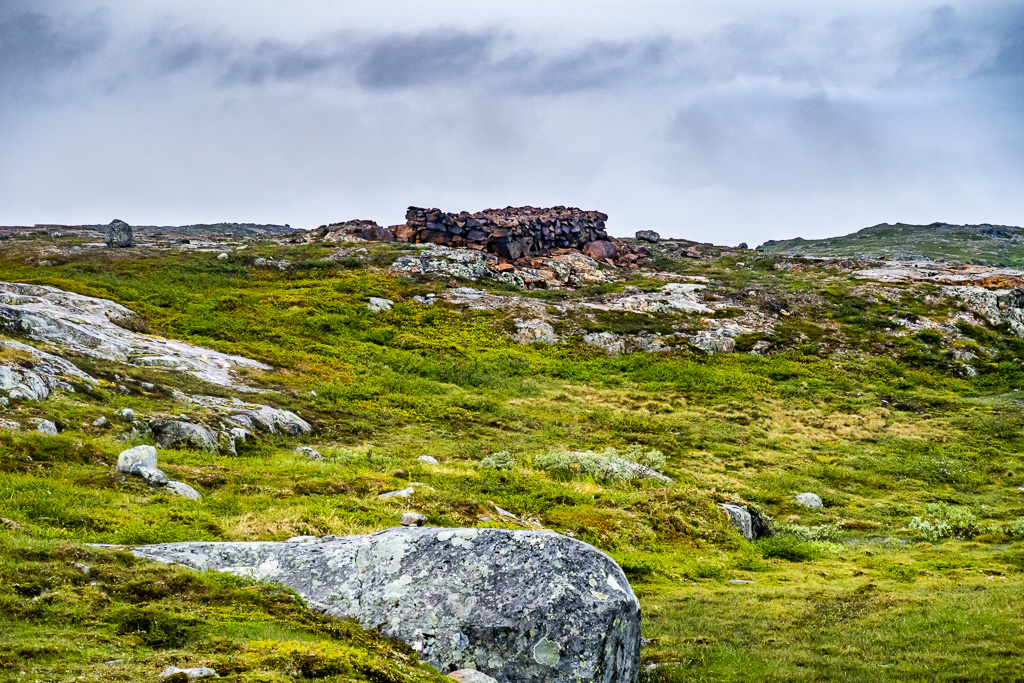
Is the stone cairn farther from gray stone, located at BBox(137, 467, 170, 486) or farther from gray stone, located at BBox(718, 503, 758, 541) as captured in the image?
gray stone, located at BBox(137, 467, 170, 486)

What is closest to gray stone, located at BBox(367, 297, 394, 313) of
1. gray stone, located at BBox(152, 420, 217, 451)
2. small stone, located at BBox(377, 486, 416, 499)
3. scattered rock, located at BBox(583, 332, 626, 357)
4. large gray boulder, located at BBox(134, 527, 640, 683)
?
scattered rock, located at BBox(583, 332, 626, 357)

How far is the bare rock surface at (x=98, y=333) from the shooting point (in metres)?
33.2

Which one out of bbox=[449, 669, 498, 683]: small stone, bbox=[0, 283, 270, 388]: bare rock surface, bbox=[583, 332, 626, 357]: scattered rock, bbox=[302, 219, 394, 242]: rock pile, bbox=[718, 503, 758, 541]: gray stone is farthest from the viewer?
bbox=[302, 219, 394, 242]: rock pile

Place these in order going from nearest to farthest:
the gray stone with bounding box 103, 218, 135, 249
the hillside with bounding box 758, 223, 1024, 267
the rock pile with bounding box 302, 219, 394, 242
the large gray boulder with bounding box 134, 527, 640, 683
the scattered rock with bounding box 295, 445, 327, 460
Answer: the large gray boulder with bounding box 134, 527, 640, 683 → the scattered rock with bounding box 295, 445, 327, 460 → the gray stone with bounding box 103, 218, 135, 249 → the rock pile with bounding box 302, 219, 394, 242 → the hillside with bounding box 758, 223, 1024, 267

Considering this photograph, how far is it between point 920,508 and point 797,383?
26.7 meters

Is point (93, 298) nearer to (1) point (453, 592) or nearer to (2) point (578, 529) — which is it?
(2) point (578, 529)

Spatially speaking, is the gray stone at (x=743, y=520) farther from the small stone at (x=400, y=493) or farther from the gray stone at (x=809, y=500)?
the small stone at (x=400, y=493)

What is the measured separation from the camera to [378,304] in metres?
67.8

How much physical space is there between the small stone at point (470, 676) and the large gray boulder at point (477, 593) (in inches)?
5.6

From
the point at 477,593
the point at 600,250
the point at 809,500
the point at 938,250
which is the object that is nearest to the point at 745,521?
the point at 809,500

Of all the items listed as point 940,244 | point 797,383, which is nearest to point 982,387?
point 797,383

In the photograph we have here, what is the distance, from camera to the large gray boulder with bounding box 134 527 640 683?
389 inches

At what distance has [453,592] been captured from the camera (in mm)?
10570

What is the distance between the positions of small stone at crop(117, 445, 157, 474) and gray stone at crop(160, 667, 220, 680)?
40.7 ft
